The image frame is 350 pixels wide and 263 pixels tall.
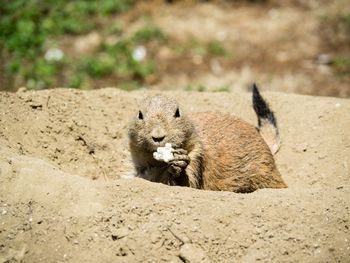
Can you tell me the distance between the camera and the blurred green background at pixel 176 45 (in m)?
8.69

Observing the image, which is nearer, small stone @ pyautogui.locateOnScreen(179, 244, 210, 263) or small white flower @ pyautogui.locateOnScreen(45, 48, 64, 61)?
small stone @ pyautogui.locateOnScreen(179, 244, 210, 263)

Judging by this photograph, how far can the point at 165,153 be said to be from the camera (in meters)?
4.04

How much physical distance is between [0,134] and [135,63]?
4.73 m

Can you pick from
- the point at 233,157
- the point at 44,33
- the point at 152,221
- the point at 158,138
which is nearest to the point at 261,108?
the point at 233,157

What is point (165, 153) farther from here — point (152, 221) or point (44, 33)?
point (44, 33)

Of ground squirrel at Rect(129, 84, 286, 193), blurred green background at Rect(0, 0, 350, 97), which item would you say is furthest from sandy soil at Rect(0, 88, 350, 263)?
blurred green background at Rect(0, 0, 350, 97)

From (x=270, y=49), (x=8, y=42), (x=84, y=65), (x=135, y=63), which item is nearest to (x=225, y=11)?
(x=270, y=49)

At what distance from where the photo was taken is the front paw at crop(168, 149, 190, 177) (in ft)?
13.6

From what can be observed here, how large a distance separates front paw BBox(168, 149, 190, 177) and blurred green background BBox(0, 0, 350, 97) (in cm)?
382

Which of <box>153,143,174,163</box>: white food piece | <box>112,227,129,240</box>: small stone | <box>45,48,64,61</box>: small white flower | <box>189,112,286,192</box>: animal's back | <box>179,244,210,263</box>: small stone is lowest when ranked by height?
<box>45,48,64,61</box>: small white flower

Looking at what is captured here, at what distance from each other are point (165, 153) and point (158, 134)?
152mm

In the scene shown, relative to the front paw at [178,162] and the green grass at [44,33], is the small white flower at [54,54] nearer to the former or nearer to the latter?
the green grass at [44,33]

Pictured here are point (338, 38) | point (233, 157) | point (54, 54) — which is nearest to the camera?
point (233, 157)

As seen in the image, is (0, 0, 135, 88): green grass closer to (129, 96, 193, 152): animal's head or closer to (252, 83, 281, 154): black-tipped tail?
(252, 83, 281, 154): black-tipped tail
